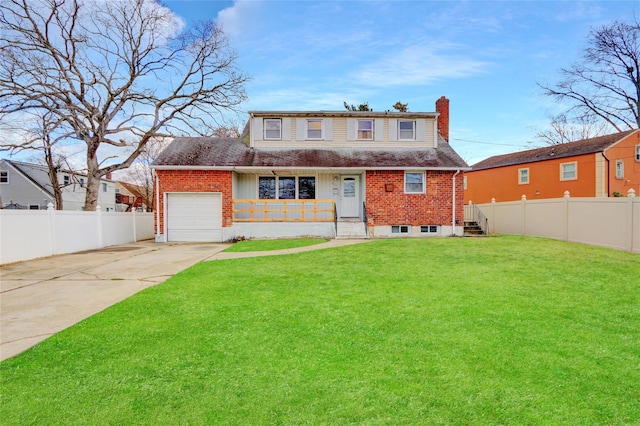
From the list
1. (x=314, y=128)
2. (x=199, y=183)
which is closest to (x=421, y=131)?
(x=314, y=128)

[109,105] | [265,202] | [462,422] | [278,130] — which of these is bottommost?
[462,422]

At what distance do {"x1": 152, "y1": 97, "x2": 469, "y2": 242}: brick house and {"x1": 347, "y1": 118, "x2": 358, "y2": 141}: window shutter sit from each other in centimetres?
38

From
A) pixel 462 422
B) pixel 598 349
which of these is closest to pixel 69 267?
pixel 462 422

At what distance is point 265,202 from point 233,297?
10.4 metres

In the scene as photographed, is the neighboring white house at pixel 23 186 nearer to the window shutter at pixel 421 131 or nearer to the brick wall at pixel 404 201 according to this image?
the brick wall at pixel 404 201

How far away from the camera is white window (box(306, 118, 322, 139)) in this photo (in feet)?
57.1

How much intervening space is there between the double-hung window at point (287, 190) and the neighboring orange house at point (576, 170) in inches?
658

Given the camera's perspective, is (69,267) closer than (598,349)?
No

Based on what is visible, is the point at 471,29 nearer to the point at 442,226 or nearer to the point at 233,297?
the point at 442,226

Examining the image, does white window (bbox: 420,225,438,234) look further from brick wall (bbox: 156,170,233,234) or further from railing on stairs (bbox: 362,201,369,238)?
brick wall (bbox: 156,170,233,234)

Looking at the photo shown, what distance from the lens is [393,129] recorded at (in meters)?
17.5

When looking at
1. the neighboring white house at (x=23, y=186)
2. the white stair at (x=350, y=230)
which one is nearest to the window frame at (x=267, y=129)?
the white stair at (x=350, y=230)

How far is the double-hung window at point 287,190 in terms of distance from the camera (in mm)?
17094

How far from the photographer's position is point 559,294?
563cm
